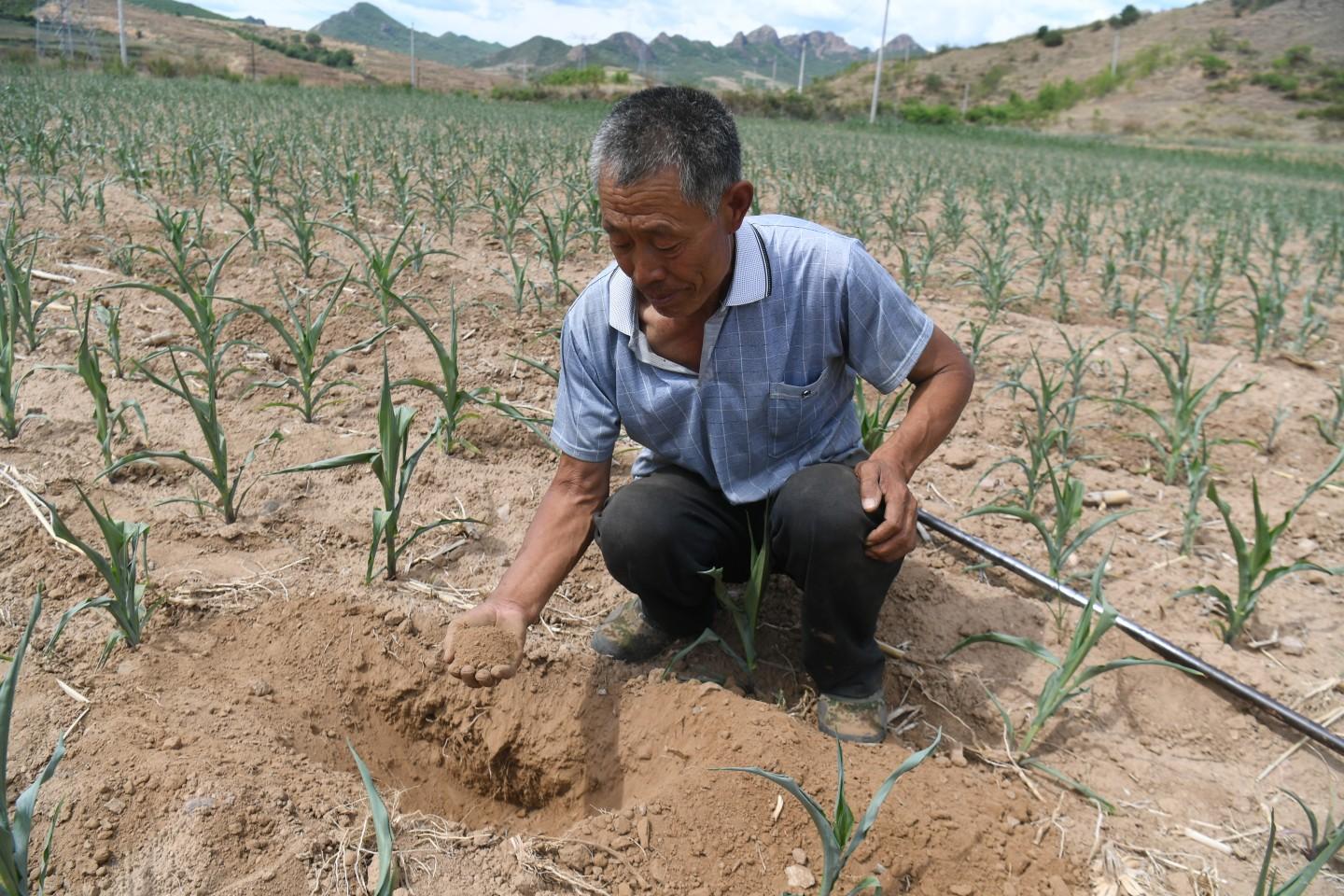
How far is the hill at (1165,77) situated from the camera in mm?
39281

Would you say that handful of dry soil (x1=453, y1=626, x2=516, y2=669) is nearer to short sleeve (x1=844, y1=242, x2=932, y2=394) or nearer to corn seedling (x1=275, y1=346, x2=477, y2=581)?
corn seedling (x1=275, y1=346, x2=477, y2=581)

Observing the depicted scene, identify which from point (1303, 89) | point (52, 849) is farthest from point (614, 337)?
point (1303, 89)

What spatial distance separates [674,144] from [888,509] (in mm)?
712

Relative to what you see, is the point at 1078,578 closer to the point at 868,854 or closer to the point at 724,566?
the point at 724,566

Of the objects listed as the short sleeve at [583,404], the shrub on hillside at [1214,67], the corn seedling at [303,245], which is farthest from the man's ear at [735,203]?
the shrub on hillside at [1214,67]

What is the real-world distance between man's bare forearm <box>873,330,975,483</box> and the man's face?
0.45 metres

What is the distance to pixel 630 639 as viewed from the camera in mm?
2031

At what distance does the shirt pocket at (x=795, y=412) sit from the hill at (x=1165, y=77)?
36001mm

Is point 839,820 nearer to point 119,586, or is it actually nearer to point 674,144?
point 674,144

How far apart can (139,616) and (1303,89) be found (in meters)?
54.4

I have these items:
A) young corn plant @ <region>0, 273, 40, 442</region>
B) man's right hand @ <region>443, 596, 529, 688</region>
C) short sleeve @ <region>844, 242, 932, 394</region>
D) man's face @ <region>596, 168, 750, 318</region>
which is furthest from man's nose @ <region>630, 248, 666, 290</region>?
young corn plant @ <region>0, 273, 40, 442</region>

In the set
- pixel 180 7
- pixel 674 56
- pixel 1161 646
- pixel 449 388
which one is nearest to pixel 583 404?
pixel 449 388

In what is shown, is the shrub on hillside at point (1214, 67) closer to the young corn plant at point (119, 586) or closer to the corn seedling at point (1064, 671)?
the corn seedling at point (1064, 671)

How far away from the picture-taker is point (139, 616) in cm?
187
